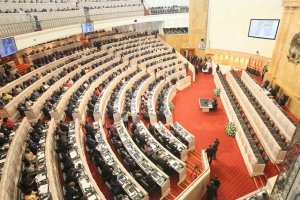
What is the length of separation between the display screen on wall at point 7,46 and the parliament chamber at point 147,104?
71 mm

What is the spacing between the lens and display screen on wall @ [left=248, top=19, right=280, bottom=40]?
1884cm

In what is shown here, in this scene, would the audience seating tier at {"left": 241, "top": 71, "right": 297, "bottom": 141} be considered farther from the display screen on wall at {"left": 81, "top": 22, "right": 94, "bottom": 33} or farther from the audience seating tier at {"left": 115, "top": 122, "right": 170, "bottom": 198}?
the display screen on wall at {"left": 81, "top": 22, "right": 94, "bottom": 33}

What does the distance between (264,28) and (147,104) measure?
41.9 ft

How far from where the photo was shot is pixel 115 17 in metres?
23.0

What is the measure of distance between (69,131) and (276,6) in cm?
1814

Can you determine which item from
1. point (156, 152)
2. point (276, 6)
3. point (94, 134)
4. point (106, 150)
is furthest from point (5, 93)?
point (276, 6)

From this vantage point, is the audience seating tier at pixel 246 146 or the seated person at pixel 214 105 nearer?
the audience seating tier at pixel 246 146

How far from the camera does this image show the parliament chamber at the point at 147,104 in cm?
849

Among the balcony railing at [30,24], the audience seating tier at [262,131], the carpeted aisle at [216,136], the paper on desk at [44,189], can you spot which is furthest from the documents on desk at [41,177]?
the audience seating tier at [262,131]

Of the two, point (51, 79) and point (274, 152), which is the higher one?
point (51, 79)

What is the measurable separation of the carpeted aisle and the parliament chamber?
0.21 ft

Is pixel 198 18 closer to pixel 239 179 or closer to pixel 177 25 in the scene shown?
pixel 177 25

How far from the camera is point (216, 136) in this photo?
12805 mm

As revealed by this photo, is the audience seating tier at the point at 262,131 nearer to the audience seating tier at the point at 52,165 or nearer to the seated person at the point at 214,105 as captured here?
the seated person at the point at 214,105
